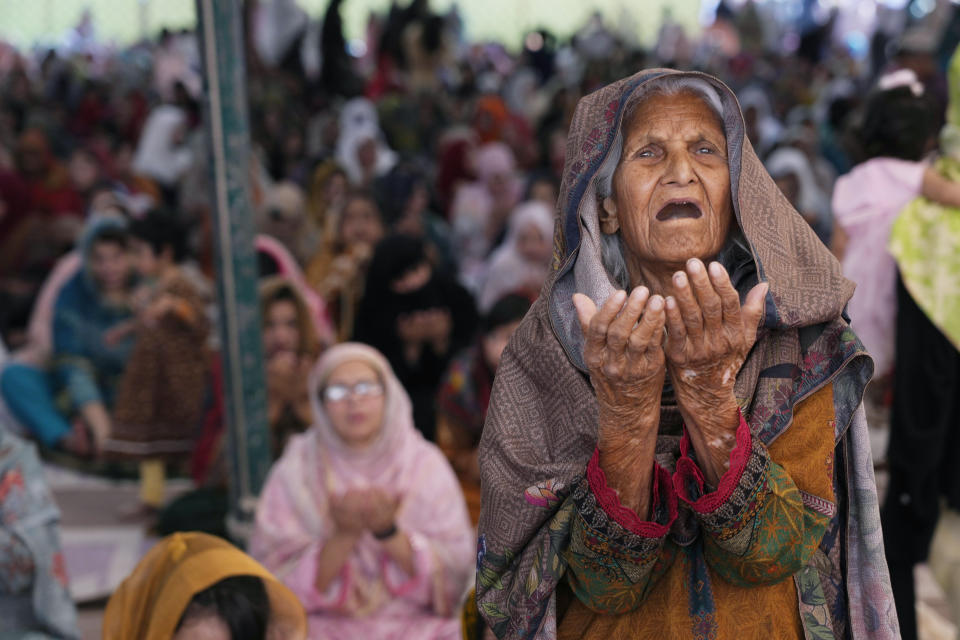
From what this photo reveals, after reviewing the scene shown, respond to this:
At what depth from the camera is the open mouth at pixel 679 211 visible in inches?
59.2

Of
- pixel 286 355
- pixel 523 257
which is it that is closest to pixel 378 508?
pixel 286 355

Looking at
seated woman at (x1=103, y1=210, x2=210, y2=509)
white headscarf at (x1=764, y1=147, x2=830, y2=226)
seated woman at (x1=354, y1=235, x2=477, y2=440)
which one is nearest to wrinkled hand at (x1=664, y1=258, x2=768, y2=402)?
seated woman at (x1=354, y1=235, x2=477, y2=440)

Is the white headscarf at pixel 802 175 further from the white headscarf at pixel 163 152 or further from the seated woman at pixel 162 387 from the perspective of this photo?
the white headscarf at pixel 163 152

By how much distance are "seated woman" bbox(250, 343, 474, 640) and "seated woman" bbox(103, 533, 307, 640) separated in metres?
0.49

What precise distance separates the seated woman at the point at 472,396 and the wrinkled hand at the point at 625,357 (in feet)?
8.32

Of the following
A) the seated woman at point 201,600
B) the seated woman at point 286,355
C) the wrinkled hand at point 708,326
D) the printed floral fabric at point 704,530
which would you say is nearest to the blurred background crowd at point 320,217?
the seated woman at point 286,355

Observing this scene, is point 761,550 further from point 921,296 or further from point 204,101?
point 204,101

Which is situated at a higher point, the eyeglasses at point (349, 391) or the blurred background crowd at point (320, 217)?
the eyeglasses at point (349, 391)

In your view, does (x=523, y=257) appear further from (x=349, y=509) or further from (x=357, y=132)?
(x=357, y=132)

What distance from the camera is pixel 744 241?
1.55m

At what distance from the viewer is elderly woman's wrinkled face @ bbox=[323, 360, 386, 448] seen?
3.15 meters

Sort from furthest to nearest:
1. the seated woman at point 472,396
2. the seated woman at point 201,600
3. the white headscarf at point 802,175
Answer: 1. the white headscarf at point 802,175
2. the seated woman at point 472,396
3. the seated woman at point 201,600

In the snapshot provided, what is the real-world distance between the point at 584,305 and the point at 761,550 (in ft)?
1.29

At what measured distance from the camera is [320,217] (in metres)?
7.52
